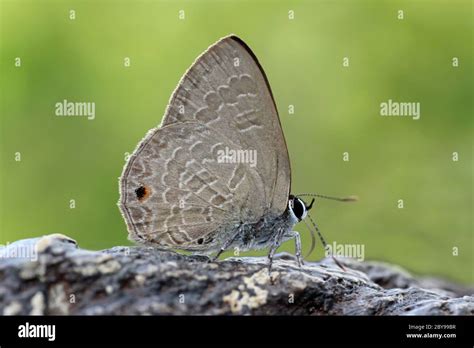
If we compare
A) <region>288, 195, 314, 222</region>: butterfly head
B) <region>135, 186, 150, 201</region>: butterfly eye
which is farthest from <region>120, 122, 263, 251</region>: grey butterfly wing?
<region>288, 195, 314, 222</region>: butterfly head

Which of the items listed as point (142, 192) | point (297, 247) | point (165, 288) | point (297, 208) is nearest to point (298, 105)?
point (297, 208)

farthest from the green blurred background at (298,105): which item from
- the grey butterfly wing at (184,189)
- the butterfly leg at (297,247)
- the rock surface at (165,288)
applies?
the rock surface at (165,288)

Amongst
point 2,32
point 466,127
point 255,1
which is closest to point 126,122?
point 2,32

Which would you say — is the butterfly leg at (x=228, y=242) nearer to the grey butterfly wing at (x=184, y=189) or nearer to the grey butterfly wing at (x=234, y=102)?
the grey butterfly wing at (x=184, y=189)

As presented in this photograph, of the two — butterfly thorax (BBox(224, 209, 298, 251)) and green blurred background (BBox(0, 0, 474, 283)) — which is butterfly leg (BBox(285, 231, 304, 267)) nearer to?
butterfly thorax (BBox(224, 209, 298, 251))

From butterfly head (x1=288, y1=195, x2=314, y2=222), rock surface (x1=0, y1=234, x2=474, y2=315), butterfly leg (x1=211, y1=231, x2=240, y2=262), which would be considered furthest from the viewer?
butterfly head (x1=288, y1=195, x2=314, y2=222)
